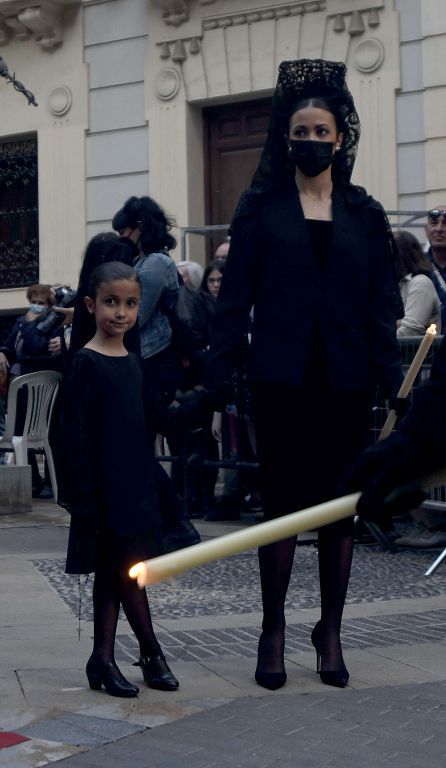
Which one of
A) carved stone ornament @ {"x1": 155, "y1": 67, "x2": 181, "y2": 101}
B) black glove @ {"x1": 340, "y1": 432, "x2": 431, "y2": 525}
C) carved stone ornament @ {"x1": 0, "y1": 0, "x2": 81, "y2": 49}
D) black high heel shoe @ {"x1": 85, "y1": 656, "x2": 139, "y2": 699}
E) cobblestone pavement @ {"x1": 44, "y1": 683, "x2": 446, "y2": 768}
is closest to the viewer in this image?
black glove @ {"x1": 340, "y1": 432, "x2": 431, "y2": 525}

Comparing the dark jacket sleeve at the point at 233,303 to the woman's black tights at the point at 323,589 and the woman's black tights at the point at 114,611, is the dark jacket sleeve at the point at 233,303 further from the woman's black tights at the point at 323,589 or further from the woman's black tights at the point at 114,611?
the woman's black tights at the point at 114,611

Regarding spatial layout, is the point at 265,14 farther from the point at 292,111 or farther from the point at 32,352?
the point at 292,111

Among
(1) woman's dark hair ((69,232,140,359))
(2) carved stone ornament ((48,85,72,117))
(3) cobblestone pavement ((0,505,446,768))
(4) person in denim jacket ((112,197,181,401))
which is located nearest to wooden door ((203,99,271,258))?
(2) carved stone ornament ((48,85,72,117))

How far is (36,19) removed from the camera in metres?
16.2

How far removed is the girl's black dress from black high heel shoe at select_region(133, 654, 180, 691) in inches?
12.9

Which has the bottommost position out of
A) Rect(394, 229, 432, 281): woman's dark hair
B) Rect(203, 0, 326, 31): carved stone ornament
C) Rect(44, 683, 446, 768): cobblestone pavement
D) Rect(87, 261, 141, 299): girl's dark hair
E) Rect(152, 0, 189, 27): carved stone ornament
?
Rect(44, 683, 446, 768): cobblestone pavement

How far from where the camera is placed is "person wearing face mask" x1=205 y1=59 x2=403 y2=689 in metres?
5.00

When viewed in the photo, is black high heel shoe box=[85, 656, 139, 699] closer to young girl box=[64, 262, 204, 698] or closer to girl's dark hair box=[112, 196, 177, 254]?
young girl box=[64, 262, 204, 698]

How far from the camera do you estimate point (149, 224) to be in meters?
6.95

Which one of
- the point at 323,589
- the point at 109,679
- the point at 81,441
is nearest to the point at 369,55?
the point at 323,589

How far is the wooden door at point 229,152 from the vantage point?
593 inches

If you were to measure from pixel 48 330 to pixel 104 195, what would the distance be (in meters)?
5.41

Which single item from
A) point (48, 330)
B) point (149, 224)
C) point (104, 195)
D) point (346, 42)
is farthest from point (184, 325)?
point (104, 195)

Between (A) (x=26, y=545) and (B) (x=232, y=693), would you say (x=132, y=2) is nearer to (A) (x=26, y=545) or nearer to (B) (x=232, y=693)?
(A) (x=26, y=545)
